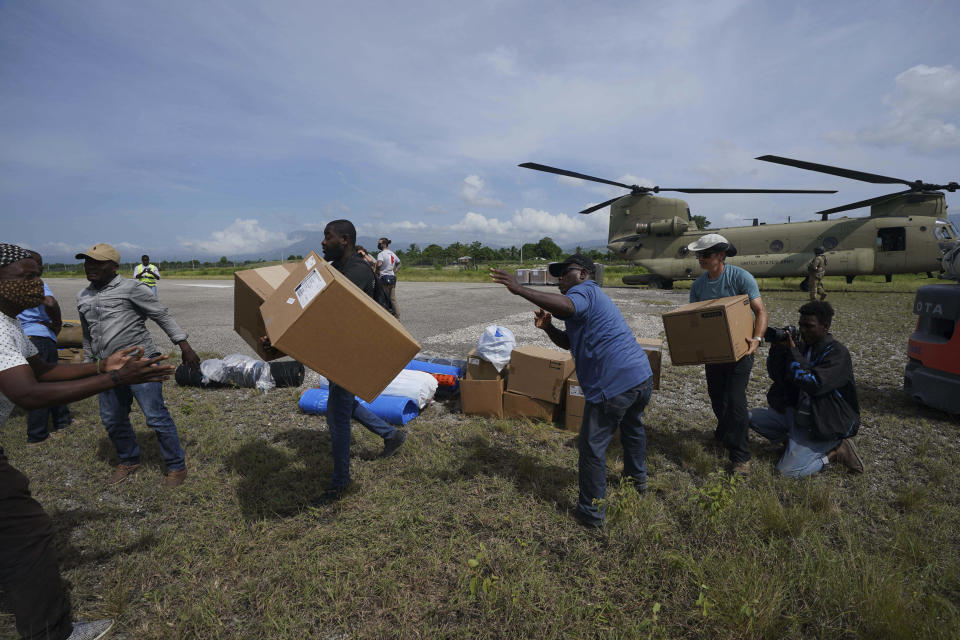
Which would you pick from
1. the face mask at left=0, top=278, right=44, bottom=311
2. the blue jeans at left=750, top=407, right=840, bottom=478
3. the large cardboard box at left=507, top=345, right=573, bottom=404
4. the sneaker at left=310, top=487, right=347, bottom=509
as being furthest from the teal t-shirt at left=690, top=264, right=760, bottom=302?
the face mask at left=0, top=278, right=44, bottom=311

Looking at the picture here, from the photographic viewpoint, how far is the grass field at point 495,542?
2.05 metres

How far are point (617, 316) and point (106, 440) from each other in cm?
506

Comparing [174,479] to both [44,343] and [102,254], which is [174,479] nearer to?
[102,254]

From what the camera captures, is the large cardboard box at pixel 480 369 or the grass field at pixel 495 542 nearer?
the grass field at pixel 495 542

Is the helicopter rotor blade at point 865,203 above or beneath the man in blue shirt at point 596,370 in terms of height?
above

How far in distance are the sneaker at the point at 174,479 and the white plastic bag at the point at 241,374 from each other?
2267 mm

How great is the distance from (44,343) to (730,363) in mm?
6776

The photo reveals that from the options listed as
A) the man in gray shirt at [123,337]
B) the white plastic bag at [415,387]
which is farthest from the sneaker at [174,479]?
the white plastic bag at [415,387]

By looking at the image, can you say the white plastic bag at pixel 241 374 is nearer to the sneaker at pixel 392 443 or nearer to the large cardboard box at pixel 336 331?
the sneaker at pixel 392 443

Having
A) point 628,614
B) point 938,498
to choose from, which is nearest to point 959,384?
point 938,498

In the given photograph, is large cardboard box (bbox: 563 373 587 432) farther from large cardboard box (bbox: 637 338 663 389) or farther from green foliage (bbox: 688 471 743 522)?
green foliage (bbox: 688 471 743 522)

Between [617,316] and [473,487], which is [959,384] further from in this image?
[473,487]

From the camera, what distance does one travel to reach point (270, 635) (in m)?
2.00

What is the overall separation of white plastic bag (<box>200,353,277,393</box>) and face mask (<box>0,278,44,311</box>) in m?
3.90
